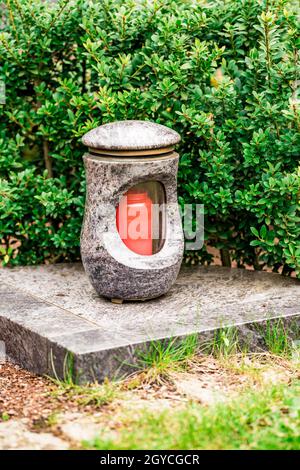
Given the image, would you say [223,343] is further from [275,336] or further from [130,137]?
[130,137]

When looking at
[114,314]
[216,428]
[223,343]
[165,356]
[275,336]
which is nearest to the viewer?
[216,428]

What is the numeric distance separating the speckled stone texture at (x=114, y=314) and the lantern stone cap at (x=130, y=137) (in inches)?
37.1

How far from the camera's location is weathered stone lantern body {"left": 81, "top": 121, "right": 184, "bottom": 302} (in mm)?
4496

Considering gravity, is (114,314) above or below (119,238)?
below

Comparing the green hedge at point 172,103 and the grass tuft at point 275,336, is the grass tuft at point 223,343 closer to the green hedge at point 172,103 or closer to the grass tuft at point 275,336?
the grass tuft at point 275,336

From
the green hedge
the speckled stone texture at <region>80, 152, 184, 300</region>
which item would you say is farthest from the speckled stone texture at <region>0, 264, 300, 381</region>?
the green hedge

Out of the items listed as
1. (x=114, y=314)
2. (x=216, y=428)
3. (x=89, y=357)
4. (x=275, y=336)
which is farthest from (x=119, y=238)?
(x=216, y=428)

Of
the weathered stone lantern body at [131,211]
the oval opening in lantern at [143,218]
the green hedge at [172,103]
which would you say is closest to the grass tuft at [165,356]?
the weathered stone lantern body at [131,211]

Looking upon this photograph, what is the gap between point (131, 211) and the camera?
460cm

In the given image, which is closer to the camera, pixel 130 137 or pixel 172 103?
pixel 130 137

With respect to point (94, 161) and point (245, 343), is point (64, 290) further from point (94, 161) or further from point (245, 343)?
point (245, 343)

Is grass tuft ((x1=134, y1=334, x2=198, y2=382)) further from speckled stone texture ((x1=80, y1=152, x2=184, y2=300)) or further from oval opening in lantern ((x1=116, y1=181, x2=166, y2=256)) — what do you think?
oval opening in lantern ((x1=116, y1=181, x2=166, y2=256))

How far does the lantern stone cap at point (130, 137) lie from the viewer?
4457 millimetres

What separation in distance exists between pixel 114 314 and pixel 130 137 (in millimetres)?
1008
